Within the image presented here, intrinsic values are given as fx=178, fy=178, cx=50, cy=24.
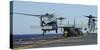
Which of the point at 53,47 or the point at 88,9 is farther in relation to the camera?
the point at 88,9

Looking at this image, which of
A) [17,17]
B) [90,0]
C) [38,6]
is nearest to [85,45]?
[90,0]

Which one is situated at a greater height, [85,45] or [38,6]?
[38,6]

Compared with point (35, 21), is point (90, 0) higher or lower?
higher

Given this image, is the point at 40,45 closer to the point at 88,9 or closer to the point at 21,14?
the point at 21,14

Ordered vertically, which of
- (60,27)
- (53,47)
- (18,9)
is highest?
(18,9)

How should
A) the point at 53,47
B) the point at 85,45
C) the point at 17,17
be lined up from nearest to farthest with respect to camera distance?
the point at 17,17 → the point at 53,47 → the point at 85,45

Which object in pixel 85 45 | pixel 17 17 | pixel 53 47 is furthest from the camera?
pixel 85 45

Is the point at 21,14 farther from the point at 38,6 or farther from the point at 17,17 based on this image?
the point at 38,6

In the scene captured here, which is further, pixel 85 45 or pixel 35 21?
pixel 85 45

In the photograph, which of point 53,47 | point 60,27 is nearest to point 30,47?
point 53,47
